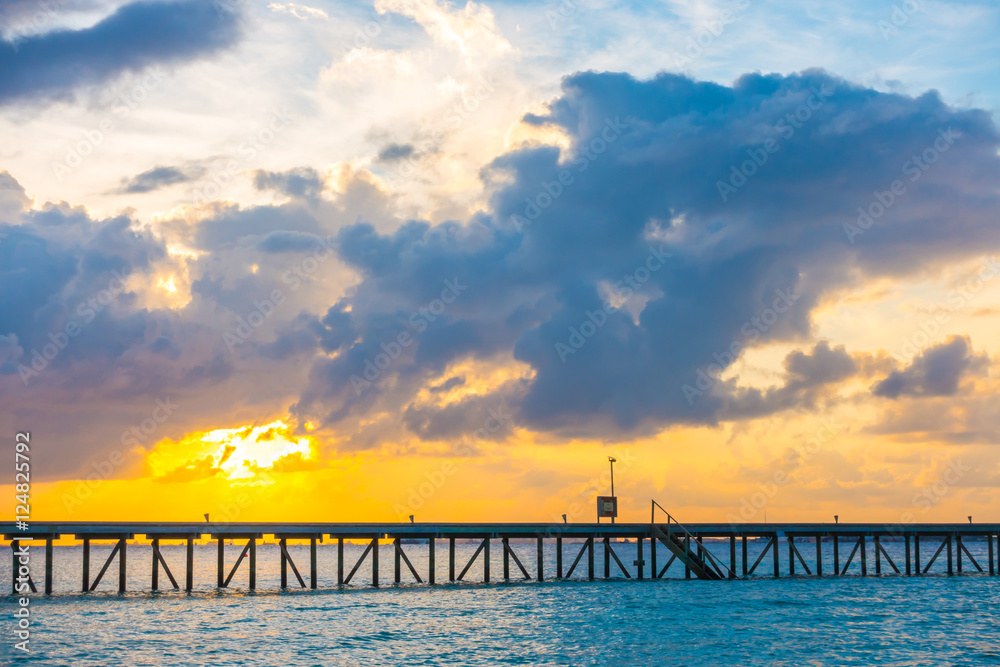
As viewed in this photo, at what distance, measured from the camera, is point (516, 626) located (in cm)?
4725

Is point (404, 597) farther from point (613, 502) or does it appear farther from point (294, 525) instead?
point (613, 502)

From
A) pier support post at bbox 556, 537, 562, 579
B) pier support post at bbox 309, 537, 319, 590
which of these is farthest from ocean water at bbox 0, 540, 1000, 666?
pier support post at bbox 556, 537, 562, 579

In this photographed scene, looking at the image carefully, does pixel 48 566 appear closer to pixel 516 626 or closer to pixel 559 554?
pixel 516 626

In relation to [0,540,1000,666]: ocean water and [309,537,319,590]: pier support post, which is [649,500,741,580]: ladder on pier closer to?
[0,540,1000,666]: ocean water

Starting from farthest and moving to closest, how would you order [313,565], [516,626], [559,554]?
[559,554] → [313,565] → [516,626]

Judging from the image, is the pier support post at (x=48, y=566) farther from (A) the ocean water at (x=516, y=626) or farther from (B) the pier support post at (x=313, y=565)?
(B) the pier support post at (x=313, y=565)

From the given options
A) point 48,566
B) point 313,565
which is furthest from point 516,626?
point 48,566

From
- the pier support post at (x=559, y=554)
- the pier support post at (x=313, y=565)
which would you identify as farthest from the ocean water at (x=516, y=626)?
the pier support post at (x=559, y=554)

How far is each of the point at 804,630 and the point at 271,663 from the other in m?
26.5

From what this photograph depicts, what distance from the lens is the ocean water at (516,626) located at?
3834 cm

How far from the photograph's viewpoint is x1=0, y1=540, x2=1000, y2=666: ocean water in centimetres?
3834

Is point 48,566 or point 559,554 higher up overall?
point 48,566

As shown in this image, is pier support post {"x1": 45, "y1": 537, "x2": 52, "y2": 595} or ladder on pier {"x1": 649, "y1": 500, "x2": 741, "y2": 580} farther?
ladder on pier {"x1": 649, "y1": 500, "x2": 741, "y2": 580}

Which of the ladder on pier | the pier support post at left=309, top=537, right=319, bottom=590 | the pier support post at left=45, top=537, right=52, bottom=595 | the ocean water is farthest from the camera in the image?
the ladder on pier
